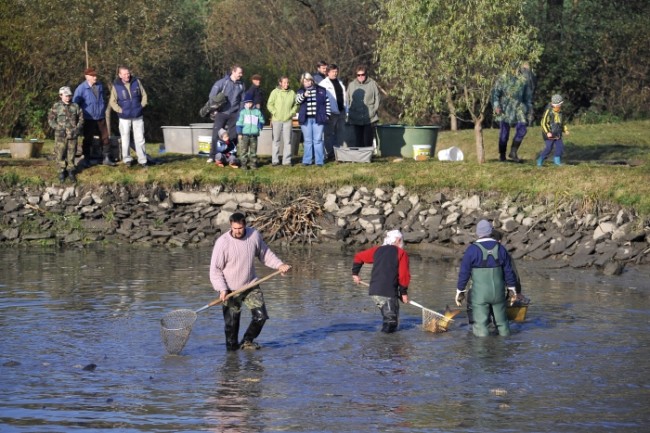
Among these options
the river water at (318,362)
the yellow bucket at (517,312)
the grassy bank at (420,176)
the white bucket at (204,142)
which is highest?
the white bucket at (204,142)

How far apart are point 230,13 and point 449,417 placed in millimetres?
28319

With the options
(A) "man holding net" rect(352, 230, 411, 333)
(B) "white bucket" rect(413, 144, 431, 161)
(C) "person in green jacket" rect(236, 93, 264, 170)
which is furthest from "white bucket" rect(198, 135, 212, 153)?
(A) "man holding net" rect(352, 230, 411, 333)

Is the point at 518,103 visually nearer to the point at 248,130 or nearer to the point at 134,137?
the point at 248,130

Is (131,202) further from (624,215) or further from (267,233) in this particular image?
(624,215)

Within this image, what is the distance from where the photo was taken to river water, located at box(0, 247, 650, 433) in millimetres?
11859

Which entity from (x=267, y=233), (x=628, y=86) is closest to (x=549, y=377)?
(x=267, y=233)

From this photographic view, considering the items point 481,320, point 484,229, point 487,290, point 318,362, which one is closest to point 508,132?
point 484,229

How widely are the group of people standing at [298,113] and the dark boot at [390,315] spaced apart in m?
9.38

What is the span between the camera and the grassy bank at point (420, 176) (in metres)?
23.1

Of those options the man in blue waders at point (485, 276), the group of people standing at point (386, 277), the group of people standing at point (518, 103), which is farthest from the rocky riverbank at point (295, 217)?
the man in blue waders at point (485, 276)

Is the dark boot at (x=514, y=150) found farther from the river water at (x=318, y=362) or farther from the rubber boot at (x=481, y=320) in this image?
the rubber boot at (x=481, y=320)

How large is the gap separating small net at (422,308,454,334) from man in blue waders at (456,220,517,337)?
0.82 m

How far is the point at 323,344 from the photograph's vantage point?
15.4 m

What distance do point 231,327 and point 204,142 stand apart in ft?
40.8
